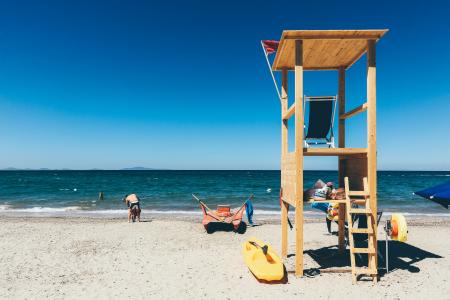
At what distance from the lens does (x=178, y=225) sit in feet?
48.9

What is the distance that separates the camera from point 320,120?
7883mm

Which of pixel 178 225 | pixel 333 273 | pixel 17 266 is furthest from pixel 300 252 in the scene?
pixel 178 225

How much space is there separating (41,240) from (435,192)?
1140 centimetres

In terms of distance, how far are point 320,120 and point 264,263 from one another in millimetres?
3367

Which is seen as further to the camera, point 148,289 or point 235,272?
point 235,272

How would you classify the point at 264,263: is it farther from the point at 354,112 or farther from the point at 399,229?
the point at 354,112

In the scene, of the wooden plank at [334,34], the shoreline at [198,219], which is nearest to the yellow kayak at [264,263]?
the wooden plank at [334,34]

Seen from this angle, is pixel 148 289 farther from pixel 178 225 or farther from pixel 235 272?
pixel 178 225

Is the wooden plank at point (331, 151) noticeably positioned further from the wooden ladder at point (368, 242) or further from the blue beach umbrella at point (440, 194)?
the blue beach umbrella at point (440, 194)

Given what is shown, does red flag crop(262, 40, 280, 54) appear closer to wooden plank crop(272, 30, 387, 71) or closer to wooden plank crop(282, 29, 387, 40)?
wooden plank crop(272, 30, 387, 71)

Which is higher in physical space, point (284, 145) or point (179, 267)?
point (284, 145)

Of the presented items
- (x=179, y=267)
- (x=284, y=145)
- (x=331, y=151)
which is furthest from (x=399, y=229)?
(x=179, y=267)

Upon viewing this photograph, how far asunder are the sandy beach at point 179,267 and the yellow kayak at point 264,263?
0.60ft

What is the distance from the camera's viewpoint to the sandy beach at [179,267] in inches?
263
